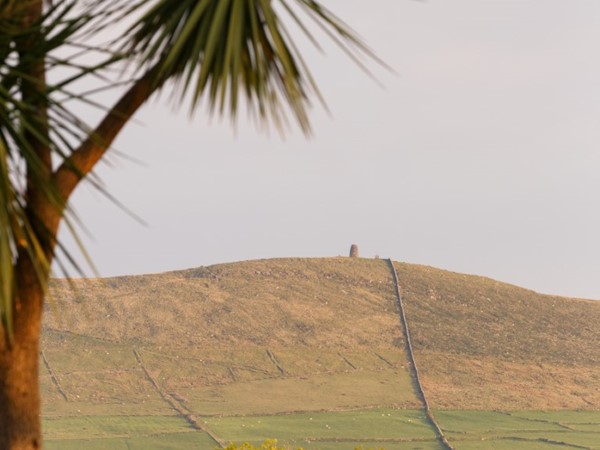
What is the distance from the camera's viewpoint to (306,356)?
311ft

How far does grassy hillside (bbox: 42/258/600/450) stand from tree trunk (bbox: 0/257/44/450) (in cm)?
6023

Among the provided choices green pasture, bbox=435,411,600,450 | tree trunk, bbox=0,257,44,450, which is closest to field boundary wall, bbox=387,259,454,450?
green pasture, bbox=435,411,600,450

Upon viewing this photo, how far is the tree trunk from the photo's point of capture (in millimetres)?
12406

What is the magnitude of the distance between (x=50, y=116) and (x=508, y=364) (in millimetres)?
88249

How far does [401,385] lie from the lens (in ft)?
295

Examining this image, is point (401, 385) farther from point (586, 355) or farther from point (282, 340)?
point (586, 355)

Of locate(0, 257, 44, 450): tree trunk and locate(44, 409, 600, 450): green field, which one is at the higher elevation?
locate(0, 257, 44, 450): tree trunk

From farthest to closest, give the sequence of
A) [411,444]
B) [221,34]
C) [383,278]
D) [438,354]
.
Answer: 1. [383,278]
2. [438,354]
3. [411,444]
4. [221,34]

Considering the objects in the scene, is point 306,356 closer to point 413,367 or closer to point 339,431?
point 413,367

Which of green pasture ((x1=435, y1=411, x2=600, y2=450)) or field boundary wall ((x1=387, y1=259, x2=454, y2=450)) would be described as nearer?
green pasture ((x1=435, y1=411, x2=600, y2=450))

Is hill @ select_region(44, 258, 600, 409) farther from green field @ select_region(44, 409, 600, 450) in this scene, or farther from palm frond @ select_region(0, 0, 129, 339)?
palm frond @ select_region(0, 0, 129, 339)

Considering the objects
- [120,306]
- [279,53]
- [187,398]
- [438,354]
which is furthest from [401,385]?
[279,53]

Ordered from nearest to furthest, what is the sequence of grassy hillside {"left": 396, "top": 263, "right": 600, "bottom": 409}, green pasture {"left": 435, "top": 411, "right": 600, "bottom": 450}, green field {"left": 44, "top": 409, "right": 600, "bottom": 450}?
1. green field {"left": 44, "top": 409, "right": 600, "bottom": 450}
2. green pasture {"left": 435, "top": 411, "right": 600, "bottom": 450}
3. grassy hillside {"left": 396, "top": 263, "right": 600, "bottom": 409}

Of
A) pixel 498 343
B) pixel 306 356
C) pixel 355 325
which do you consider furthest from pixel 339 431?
pixel 498 343
